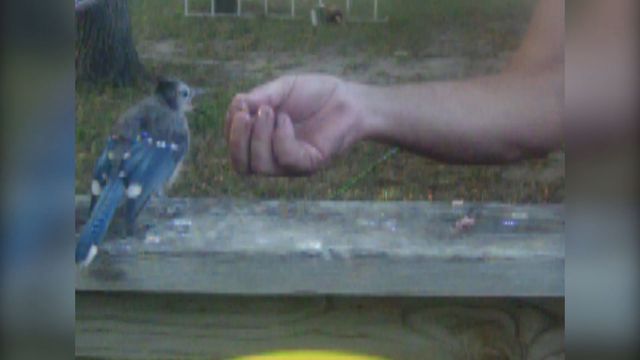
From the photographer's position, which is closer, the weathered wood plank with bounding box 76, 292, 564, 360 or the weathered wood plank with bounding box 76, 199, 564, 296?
the weathered wood plank with bounding box 76, 199, 564, 296

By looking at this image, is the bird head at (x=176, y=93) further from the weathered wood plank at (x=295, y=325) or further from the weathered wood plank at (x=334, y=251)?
the weathered wood plank at (x=295, y=325)

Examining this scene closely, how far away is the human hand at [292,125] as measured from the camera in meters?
4.11

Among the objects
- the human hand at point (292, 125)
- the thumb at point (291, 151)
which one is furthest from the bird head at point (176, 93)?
the thumb at point (291, 151)

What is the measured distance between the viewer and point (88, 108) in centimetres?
407

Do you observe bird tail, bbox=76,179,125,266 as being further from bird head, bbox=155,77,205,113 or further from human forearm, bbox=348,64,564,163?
human forearm, bbox=348,64,564,163

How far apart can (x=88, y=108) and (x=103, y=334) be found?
0.83 m

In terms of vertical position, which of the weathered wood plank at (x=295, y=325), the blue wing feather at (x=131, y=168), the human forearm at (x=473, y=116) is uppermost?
the human forearm at (x=473, y=116)

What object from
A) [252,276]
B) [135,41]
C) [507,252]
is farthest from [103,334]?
[507,252]

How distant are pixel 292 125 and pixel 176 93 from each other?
427 millimetres

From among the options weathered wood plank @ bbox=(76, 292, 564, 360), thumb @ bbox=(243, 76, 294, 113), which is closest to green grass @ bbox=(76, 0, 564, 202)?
thumb @ bbox=(243, 76, 294, 113)

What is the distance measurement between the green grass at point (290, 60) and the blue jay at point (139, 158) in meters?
0.04

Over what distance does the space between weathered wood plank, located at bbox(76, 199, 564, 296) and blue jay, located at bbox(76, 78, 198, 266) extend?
5 cm

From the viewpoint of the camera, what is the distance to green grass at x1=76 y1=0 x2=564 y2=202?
4062 mm

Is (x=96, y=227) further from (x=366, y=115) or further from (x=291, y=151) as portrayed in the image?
(x=366, y=115)
